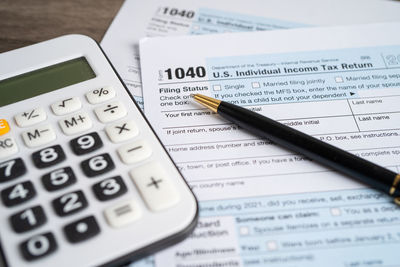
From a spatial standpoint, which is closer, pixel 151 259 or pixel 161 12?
pixel 151 259

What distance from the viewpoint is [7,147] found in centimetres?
36

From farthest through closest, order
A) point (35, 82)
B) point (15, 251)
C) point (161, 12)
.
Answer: point (161, 12) → point (35, 82) → point (15, 251)

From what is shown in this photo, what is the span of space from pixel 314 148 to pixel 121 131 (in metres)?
0.18

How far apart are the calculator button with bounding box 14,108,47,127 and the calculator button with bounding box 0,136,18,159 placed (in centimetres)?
2

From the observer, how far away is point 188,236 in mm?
342

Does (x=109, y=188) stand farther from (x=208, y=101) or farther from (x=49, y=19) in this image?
(x=49, y=19)

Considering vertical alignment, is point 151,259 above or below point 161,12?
below

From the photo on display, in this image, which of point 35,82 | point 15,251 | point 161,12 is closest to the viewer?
point 15,251

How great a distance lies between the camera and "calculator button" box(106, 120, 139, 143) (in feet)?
1.21

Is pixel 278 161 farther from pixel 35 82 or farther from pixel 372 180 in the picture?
pixel 35 82

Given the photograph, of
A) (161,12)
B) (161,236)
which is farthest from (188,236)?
(161,12)

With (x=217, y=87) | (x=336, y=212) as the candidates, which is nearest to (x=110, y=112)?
(x=217, y=87)

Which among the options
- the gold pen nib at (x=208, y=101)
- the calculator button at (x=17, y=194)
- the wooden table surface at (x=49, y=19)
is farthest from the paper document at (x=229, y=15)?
the calculator button at (x=17, y=194)

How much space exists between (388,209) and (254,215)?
0.39 feet
